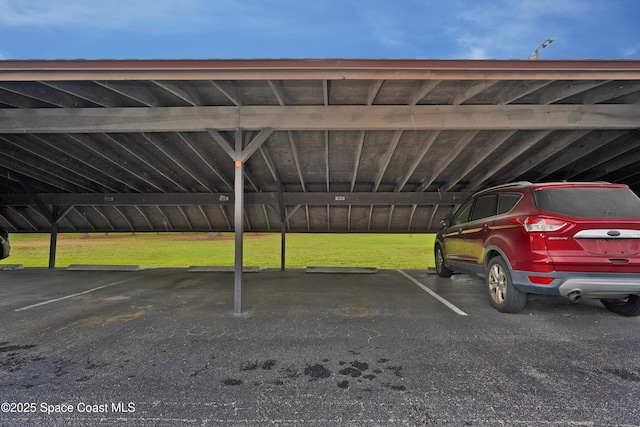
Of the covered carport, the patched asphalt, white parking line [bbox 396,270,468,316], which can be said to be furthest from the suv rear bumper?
the covered carport

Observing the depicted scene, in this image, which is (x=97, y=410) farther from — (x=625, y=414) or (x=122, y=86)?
(x=122, y=86)

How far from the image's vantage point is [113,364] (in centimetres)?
267

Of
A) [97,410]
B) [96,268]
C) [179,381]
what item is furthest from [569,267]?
[96,268]

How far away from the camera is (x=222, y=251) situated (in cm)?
1705

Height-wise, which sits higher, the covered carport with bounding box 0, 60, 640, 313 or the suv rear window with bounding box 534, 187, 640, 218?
the covered carport with bounding box 0, 60, 640, 313

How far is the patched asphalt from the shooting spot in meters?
1.93

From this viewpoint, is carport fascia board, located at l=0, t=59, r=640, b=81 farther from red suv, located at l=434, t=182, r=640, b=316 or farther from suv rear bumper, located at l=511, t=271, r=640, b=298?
suv rear bumper, located at l=511, t=271, r=640, b=298

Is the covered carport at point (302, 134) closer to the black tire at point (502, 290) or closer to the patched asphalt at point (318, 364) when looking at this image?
the patched asphalt at point (318, 364)

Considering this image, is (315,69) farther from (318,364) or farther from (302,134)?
(318,364)

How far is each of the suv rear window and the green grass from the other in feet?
35.9

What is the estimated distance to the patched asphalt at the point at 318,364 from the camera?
1928 millimetres

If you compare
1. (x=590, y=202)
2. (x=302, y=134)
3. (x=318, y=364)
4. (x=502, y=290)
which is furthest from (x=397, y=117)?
(x=318, y=364)

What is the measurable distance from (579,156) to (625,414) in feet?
21.6

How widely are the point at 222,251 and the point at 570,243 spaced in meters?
16.2
